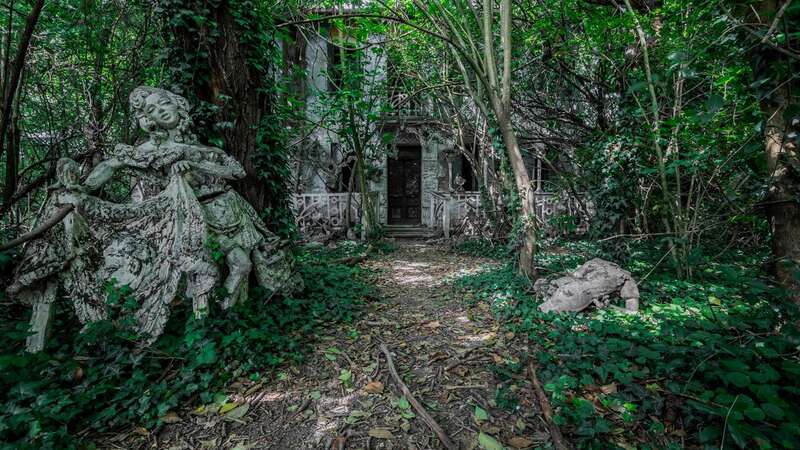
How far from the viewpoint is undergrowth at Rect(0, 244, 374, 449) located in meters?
1.88

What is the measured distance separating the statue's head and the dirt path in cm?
234

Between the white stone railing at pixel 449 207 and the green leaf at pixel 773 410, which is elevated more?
the white stone railing at pixel 449 207

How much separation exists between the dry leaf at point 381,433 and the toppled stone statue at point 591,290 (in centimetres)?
A: 250

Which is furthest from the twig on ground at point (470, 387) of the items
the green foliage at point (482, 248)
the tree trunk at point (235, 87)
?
the green foliage at point (482, 248)

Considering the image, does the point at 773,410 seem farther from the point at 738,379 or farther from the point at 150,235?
the point at 150,235

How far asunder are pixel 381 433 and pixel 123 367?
1931 mm

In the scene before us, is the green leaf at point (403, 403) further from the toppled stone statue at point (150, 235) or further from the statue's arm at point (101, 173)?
the statue's arm at point (101, 173)

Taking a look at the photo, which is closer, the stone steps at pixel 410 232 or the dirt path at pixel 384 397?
the dirt path at pixel 384 397

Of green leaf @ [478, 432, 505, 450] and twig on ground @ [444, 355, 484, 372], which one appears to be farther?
twig on ground @ [444, 355, 484, 372]

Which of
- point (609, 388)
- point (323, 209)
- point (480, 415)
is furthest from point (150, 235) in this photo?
point (323, 209)

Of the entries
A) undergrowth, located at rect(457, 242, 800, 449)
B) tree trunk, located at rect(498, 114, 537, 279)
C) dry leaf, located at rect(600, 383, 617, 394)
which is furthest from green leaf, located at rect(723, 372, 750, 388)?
tree trunk, located at rect(498, 114, 537, 279)

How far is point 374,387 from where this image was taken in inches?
103

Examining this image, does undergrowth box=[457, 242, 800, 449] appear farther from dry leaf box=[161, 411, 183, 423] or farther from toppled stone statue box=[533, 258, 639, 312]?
dry leaf box=[161, 411, 183, 423]

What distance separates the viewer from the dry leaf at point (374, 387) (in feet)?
8.43
